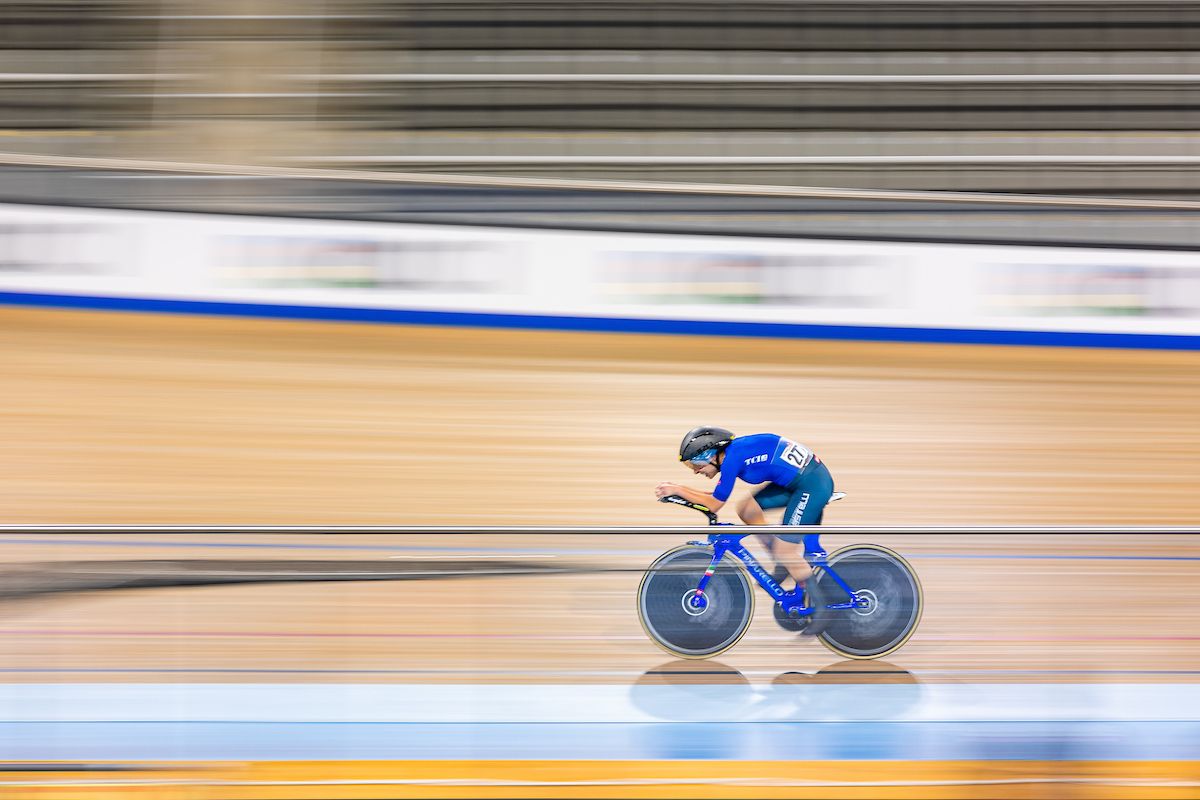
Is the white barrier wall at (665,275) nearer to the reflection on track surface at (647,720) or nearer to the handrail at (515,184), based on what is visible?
the handrail at (515,184)

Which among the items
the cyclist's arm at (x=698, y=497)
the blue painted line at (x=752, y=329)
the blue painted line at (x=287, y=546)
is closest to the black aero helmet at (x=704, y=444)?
the cyclist's arm at (x=698, y=497)

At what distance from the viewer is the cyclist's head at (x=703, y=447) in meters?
3.31

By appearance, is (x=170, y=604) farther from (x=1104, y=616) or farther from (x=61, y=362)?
(x=61, y=362)

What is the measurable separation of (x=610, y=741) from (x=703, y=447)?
1117 millimetres

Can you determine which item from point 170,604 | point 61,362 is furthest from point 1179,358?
point 61,362

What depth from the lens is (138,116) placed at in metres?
7.91

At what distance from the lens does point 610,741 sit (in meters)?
2.41

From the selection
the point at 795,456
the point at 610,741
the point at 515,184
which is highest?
the point at 515,184

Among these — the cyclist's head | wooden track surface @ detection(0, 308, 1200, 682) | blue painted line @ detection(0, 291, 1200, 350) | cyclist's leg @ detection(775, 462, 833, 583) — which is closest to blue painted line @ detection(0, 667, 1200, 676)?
cyclist's leg @ detection(775, 462, 833, 583)

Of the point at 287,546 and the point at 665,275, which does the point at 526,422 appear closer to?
the point at 665,275

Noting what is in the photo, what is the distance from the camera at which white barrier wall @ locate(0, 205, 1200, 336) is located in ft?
19.3

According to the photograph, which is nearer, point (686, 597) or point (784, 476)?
point (686, 597)

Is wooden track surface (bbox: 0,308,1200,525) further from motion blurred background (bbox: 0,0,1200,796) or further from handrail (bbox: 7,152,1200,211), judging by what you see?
handrail (bbox: 7,152,1200,211)

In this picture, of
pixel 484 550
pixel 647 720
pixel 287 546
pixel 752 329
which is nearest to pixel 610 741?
pixel 647 720
